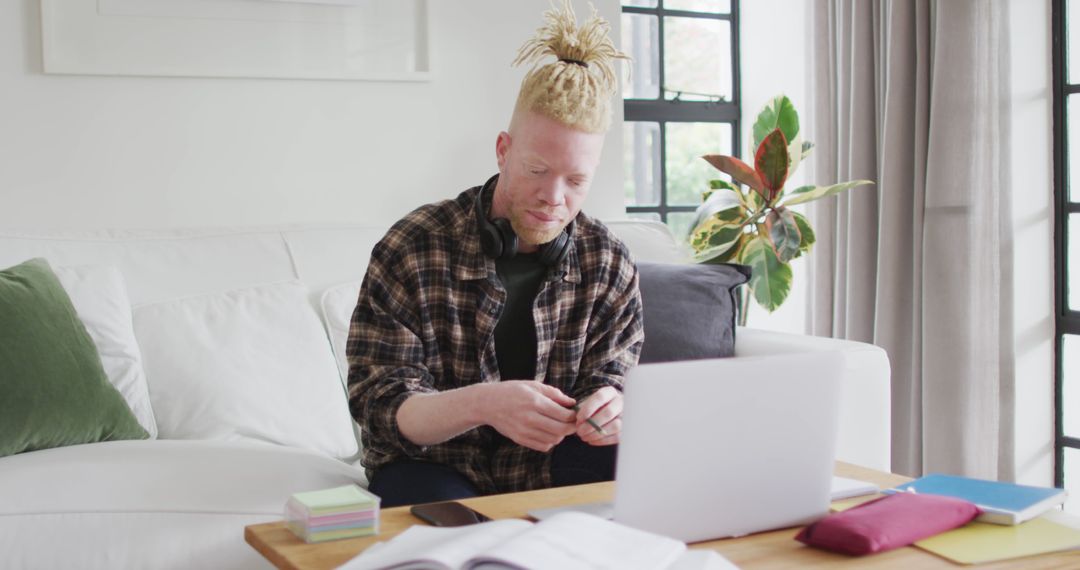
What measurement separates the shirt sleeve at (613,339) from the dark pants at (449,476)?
9 centimetres

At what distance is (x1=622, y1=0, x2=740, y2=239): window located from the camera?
383cm

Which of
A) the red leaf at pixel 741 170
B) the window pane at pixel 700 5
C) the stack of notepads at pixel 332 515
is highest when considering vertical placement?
the window pane at pixel 700 5

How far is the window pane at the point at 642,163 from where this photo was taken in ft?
12.7

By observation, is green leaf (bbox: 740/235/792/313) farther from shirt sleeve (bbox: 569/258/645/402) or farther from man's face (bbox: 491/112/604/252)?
man's face (bbox: 491/112/604/252)

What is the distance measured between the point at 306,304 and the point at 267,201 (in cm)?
51

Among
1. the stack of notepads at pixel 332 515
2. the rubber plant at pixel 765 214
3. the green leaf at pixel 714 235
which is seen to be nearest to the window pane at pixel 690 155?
the rubber plant at pixel 765 214

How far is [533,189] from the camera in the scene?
1660 mm

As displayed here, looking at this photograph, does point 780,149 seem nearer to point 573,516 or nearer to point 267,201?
point 267,201

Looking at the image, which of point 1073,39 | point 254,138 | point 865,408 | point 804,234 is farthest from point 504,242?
point 1073,39

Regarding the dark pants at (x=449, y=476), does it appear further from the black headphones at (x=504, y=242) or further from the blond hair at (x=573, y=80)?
the blond hair at (x=573, y=80)

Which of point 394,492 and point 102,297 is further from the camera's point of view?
point 102,297

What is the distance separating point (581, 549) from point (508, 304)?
78 cm

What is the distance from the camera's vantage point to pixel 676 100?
3861 mm

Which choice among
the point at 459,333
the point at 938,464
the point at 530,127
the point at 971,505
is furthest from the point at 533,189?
the point at 938,464
